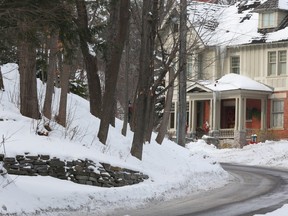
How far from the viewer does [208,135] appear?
1751 inches

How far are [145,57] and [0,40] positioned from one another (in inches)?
300

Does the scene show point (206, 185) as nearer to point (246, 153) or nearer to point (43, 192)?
point (43, 192)

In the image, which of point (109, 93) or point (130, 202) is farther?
point (109, 93)

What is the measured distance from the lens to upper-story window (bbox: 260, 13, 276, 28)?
144 feet

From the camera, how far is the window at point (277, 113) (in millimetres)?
42469

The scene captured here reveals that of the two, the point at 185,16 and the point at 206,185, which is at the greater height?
the point at 185,16

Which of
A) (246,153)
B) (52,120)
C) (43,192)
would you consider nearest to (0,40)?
(43,192)

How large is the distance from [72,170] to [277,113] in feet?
98.4

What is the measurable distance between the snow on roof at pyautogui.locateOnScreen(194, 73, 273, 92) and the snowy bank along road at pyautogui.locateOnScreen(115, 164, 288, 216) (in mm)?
21255

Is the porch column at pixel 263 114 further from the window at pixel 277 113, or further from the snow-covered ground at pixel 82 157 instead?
the snow-covered ground at pixel 82 157

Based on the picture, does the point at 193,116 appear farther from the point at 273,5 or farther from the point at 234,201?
the point at 234,201

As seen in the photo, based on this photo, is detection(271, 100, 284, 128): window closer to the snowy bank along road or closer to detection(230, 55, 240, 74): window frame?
detection(230, 55, 240, 74): window frame

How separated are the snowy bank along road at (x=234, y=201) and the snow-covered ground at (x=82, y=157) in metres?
0.57

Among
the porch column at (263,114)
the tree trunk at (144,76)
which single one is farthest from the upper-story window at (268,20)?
the tree trunk at (144,76)
